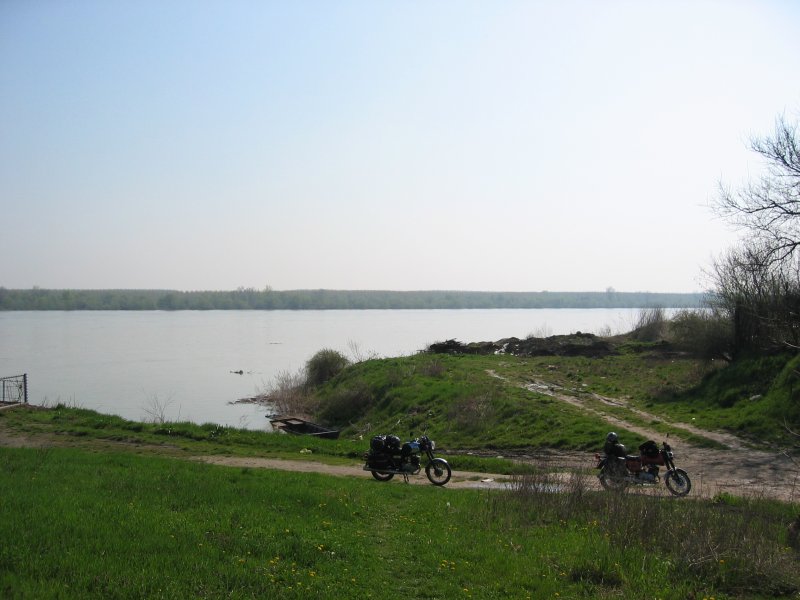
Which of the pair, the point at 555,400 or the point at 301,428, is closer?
the point at 555,400

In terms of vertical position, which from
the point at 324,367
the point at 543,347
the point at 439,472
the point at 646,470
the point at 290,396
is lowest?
the point at 290,396

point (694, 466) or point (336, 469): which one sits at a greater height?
point (694, 466)

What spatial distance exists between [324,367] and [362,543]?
109ft

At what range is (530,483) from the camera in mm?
11219

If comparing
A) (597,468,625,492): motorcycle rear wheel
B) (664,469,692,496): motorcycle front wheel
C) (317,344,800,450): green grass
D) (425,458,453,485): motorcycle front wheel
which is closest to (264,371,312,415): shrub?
(317,344,800,450): green grass

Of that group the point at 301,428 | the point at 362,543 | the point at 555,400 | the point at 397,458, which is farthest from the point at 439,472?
the point at 301,428

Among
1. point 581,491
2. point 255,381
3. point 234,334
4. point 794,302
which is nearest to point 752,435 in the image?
point 794,302

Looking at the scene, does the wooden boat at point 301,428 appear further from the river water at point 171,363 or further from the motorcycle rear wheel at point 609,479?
the motorcycle rear wheel at point 609,479

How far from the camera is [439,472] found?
47.9ft

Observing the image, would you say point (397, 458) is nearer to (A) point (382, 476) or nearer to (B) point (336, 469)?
(A) point (382, 476)

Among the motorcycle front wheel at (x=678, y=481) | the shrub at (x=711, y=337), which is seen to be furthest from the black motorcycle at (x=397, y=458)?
the shrub at (x=711, y=337)

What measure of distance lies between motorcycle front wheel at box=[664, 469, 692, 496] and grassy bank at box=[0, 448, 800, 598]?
1.86m

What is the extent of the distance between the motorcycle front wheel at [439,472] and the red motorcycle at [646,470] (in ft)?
10.9

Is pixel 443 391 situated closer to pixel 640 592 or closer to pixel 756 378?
pixel 756 378
